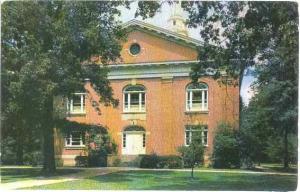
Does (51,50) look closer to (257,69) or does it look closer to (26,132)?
(26,132)

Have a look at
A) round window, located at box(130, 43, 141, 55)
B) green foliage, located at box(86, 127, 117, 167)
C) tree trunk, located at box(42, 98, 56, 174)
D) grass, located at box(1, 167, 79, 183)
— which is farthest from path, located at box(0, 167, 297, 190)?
round window, located at box(130, 43, 141, 55)

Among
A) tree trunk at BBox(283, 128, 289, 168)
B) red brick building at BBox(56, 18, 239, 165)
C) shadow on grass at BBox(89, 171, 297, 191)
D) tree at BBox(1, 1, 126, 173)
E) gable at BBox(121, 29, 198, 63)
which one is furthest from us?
gable at BBox(121, 29, 198, 63)

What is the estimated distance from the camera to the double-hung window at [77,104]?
15077mm

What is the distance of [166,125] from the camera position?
1725cm

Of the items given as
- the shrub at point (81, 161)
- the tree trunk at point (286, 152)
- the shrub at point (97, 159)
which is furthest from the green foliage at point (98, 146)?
the tree trunk at point (286, 152)

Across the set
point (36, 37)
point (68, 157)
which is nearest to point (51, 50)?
point (36, 37)

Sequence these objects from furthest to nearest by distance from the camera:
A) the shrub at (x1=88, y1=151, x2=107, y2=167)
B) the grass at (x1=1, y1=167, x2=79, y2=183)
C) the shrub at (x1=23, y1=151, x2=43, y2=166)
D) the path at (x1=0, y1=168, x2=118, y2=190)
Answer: the shrub at (x1=88, y1=151, x2=107, y2=167)
the shrub at (x1=23, y1=151, x2=43, y2=166)
the grass at (x1=1, y1=167, x2=79, y2=183)
the path at (x1=0, y1=168, x2=118, y2=190)

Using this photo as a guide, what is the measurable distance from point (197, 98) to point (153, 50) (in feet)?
8.88

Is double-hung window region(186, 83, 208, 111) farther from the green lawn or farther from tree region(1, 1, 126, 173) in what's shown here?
tree region(1, 1, 126, 173)

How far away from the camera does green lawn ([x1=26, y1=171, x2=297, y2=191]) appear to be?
11.9 metres

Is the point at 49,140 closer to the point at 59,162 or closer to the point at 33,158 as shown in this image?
the point at 33,158

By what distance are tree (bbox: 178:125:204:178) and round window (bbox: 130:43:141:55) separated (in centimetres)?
302

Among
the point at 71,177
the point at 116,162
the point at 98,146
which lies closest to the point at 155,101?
the point at 116,162

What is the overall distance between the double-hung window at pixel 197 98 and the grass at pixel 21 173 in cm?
398
